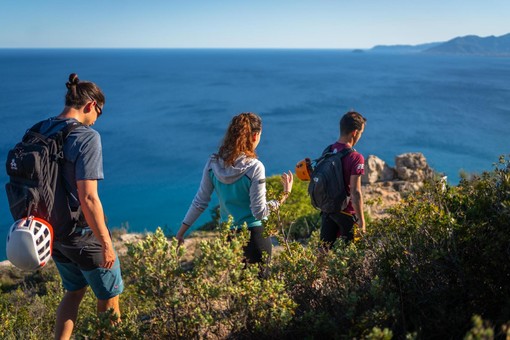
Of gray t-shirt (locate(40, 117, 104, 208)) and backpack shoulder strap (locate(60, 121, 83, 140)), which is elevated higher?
backpack shoulder strap (locate(60, 121, 83, 140))

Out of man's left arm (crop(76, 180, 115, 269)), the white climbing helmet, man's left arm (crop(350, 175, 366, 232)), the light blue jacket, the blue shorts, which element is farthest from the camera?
man's left arm (crop(350, 175, 366, 232))

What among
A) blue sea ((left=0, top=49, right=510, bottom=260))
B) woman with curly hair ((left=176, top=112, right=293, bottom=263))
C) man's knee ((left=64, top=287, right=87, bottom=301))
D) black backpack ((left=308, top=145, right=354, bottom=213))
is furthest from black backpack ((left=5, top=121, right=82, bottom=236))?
blue sea ((left=0, top=49, right=510, bottom=260))

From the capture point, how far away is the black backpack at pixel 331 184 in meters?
3.75

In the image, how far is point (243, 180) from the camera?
323cm

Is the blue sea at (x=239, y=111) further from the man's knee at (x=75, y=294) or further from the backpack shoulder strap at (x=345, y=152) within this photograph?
→ the man's knee at (x=75, y=294)

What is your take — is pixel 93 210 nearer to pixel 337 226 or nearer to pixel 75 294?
pixel 75 294

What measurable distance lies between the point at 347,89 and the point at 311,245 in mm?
62183

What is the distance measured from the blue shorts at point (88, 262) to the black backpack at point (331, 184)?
1.79 m

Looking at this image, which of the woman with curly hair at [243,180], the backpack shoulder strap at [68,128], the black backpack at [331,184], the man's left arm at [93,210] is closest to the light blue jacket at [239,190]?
the woman with curly hair at [243,180]

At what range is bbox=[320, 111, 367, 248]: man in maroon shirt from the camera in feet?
12.0

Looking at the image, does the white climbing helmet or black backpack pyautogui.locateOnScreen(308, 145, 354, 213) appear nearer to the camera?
the white climbing helmet

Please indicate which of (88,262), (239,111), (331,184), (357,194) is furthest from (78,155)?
(239,111)

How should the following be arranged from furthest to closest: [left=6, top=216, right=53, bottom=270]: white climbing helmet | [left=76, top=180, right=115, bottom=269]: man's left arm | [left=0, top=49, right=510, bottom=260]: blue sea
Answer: [left=0, top=49, right=510, bottom=260]: blue sea
[left=76, top=180, right=115, bottom=269]: man's left arm
[left=6, top=216, right=53, bottom=270]: white climbing helmet

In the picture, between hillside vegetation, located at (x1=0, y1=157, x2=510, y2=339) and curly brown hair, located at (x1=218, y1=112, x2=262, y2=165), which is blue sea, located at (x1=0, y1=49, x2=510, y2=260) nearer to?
curly brown hair, located at (x1=218, y1=112, x2=262, y2=165)
